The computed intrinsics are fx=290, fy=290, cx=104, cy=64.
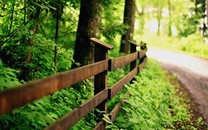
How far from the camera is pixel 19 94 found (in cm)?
210

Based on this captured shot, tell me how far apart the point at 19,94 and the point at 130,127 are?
322cm

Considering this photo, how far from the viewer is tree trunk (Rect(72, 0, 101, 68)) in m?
6.02

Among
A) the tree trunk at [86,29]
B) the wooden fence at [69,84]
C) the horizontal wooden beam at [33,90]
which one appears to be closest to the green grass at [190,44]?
the tree trunk at [86,29]

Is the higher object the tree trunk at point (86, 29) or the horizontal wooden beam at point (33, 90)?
the tree trunk at point (86, 29)

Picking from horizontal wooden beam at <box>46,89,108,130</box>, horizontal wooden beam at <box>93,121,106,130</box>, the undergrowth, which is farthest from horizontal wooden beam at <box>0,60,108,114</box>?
horizontal wooden beam at <box>93,121,106,130</box>

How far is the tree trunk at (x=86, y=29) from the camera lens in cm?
602

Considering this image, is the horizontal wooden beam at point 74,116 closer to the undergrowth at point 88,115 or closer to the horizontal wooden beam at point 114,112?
the undergrowth at point 88,115

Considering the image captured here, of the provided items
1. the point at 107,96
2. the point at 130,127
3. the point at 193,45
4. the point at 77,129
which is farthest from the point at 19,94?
the point at 193,45

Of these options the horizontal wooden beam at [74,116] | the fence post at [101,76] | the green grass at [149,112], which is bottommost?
the green grass at [149,112]

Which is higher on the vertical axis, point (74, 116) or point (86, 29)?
point (86, 29)

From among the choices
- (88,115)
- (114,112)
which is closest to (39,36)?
(88,115)

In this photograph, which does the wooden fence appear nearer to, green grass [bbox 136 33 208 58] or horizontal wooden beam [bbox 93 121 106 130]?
horizontal wooden beam [bbox 93 121 106 130]

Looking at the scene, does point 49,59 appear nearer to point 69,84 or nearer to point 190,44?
point 69,84

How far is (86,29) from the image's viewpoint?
19.8 feet
